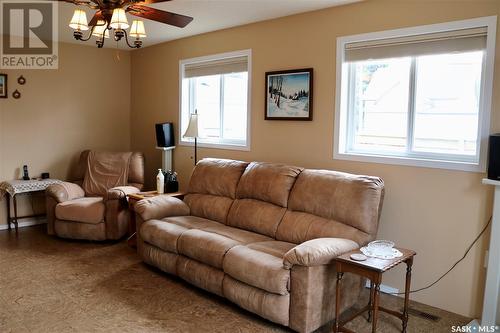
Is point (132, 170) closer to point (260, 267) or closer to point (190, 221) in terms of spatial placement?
point (190, 221)

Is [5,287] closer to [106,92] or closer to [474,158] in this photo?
[106,92]

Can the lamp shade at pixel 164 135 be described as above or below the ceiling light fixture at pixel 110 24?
below

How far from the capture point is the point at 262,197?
3.72 metres

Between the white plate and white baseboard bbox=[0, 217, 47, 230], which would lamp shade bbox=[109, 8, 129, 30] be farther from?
white baseboard bbox=[0, 217, 47, 230]

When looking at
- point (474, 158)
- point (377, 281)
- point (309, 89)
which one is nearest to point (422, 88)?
point (474, 158)

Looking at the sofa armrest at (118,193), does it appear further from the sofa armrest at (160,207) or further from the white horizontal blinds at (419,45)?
the white horizontal blinds at (419,45)

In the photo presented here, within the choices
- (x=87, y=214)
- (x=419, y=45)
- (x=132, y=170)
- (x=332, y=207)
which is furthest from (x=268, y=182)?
(x=132, y=170)

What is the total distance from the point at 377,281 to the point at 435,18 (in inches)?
78.3

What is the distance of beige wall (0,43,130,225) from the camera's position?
17.3 ft

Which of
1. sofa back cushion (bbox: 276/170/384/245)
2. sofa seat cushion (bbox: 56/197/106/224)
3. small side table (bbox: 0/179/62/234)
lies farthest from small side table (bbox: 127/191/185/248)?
sofa back cushion (bbox: 276/170/384/245)

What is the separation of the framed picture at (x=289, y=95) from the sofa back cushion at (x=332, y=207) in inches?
28.6

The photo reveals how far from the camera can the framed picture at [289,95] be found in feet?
12.8

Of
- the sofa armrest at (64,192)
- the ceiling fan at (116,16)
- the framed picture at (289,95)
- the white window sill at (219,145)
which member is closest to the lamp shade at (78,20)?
the ceiling fan at (116,16)

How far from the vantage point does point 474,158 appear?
3051 millimetres
